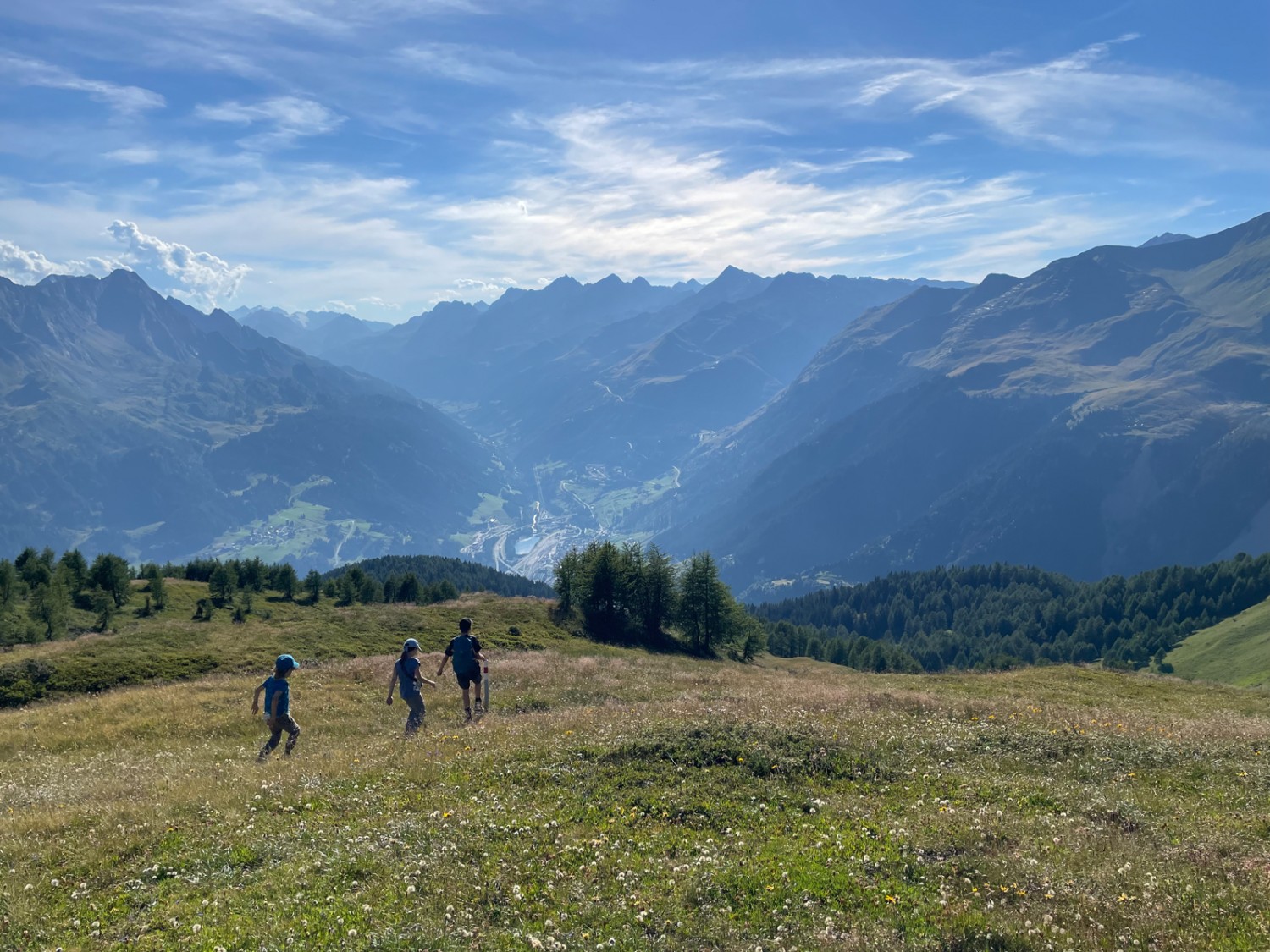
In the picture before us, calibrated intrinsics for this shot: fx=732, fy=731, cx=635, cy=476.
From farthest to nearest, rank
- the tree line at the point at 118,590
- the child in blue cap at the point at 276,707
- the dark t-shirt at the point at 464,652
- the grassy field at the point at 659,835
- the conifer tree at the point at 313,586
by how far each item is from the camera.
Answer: the conifer tree at the point at 313,586
the tree line at the point at 118,590
the dark t-shirt at the point at 464,652
the child in blue cap at the point at 276,707
the grassy field at the point at 659,835

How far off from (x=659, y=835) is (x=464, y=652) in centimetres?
1417

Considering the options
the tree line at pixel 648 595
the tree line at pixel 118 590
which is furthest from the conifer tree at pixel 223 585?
the tree line at pixel 648 595

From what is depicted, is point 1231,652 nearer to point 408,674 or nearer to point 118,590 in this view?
point 408,674

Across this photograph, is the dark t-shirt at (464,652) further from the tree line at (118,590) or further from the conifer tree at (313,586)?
the conifer tree at (313,586)

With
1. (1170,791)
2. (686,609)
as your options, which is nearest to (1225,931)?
(1170,791)

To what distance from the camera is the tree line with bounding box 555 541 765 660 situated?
90.6 m

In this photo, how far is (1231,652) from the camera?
16212cm

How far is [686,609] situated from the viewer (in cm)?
9288

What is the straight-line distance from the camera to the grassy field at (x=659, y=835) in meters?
11.7

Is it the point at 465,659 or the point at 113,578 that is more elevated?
the point at 113,578

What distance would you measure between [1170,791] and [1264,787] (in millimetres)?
2203

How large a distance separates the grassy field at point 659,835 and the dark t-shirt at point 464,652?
2.13 meters

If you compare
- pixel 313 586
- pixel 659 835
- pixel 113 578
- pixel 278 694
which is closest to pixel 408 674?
pixel 278 694

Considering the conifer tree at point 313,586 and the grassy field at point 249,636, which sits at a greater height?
the conifer tree at point 313,586
